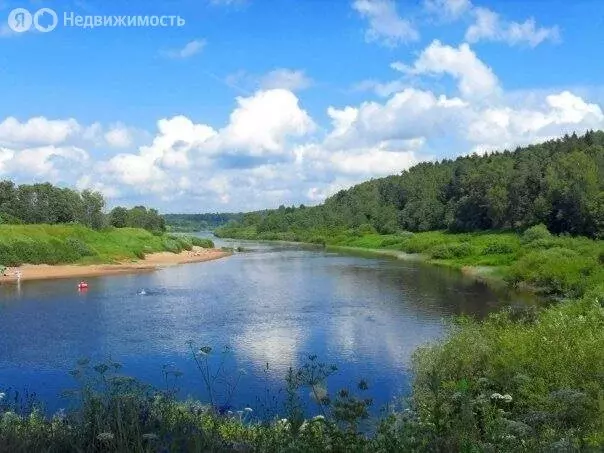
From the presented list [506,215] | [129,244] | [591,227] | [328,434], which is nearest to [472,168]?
[506,215]

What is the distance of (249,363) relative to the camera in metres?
26.1

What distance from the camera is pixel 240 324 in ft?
119

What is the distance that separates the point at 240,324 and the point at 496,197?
221 ft

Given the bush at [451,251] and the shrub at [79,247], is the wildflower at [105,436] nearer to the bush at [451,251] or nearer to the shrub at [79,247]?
the shrub at [79,247]

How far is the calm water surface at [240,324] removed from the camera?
24.6 metres

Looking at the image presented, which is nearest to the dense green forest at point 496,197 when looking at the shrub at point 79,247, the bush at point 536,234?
the bush at point 536,234

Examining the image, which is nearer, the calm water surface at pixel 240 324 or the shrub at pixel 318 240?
the calm water surface at pixel 240 324

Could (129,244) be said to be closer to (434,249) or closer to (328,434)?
(434,249)

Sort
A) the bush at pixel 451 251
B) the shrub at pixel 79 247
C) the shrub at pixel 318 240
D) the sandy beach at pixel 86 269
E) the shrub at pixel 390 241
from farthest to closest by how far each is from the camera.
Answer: the shrub at pixel 318 240 → the shrub at pixel 390 241 → the bush at pixel 451 251 → the shrub at pixel 79 247 → the sandy beach at pixel 86 269

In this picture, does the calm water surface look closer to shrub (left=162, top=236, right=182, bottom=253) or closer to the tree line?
shrub (left=162, top=236, right=182, bottom=253)

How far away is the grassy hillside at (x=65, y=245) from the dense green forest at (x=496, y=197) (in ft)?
180

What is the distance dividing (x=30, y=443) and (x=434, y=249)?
8406 centimetres

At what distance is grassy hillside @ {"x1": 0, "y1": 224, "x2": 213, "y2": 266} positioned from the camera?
73562 millimetres

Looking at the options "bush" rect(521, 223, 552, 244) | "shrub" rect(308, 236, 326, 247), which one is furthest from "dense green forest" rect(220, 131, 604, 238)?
"shrub" rect(308, 236, 326, 247)
